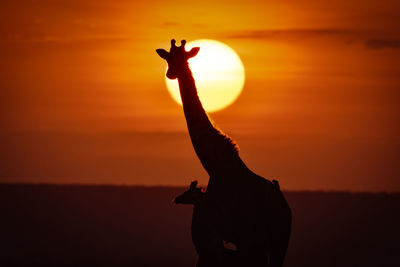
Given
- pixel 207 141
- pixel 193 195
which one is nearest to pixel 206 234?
pixel 193 195

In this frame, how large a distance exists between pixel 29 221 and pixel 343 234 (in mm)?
44258

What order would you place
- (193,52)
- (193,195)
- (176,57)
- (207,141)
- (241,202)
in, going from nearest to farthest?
(193,195) < (241,202) < (207,141) < (176,57) < (193,52)

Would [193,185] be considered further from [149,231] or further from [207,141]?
[149,231]

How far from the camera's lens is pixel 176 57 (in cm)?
2527

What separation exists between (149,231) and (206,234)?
417ft

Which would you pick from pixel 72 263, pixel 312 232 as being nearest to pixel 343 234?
pixel 312 232

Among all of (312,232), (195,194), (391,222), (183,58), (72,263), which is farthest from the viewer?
(391,222)

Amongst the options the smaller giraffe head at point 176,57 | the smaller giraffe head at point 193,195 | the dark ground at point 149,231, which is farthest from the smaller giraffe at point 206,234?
the dark ground at point 149,231

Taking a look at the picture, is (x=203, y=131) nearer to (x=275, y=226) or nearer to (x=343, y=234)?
(x=275, y=226)

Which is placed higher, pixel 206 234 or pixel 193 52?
pixel 193 52

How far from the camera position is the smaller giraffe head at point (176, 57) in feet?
82.5

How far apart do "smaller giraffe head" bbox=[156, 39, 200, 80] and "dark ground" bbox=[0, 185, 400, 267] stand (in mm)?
82526

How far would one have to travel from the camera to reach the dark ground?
384 ft

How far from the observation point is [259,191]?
77.8 feet
